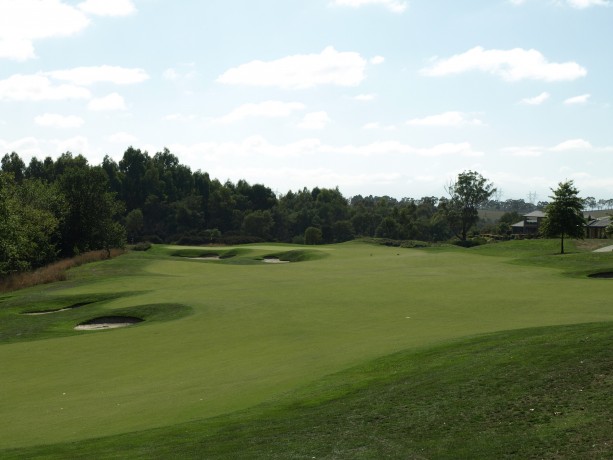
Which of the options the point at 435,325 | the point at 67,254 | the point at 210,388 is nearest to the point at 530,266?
the point at 435,325

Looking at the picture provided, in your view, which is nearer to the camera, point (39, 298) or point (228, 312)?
point (228, 312)

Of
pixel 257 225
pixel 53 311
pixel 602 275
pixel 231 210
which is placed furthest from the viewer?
pixel 231 210

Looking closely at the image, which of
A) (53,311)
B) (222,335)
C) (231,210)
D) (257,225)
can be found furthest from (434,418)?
(231,210)

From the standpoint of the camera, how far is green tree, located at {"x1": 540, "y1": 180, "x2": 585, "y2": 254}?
59531 mm

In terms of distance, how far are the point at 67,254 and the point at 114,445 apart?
66.0m

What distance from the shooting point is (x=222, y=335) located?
2473 cm

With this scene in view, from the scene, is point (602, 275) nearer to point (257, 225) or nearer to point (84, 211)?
point (84, 211)

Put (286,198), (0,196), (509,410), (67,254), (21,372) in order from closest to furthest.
Answer: 1. (509,410)
2. (21,372)
3. (0,196)
4. (67,254)
5. (286,198)

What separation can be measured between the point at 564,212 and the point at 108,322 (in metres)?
44.5

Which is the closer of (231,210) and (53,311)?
(53,311)

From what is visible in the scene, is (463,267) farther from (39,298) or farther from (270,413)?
(270,413)

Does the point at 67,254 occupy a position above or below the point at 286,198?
below

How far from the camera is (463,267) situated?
48844 mm

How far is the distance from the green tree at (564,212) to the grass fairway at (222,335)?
1242 cm
